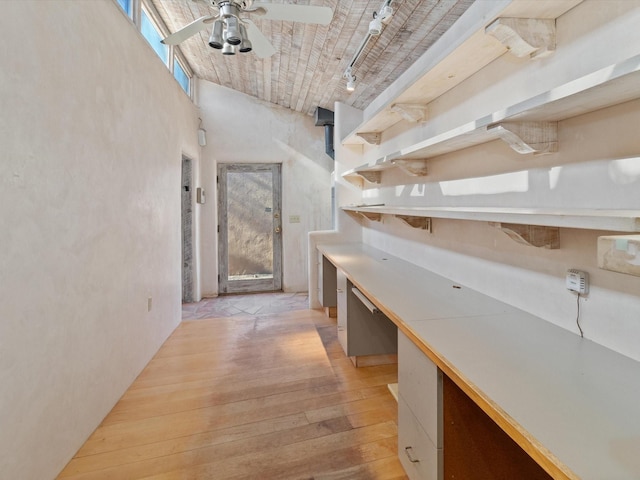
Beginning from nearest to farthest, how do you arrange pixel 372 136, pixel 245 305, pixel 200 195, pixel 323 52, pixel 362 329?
pixel 362 329, pixel 323 52, pixel 372 136, pixel 245 305, pixel 200 195

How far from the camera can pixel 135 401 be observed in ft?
7.50

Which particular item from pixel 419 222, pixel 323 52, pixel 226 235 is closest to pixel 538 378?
pixel 419 222

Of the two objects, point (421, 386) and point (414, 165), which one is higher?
point (414, 165)

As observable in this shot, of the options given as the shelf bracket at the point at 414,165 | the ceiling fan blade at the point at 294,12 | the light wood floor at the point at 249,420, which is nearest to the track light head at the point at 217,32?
the ceiling fan blade at the point at 294,12

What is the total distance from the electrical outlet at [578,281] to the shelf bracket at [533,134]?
0.49m

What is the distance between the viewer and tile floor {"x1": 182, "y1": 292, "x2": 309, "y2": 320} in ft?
13.9

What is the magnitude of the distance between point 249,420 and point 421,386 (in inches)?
48.9

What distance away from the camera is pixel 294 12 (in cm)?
188

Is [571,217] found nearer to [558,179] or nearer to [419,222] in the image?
[558,179]

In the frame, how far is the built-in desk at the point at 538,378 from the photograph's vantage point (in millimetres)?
696

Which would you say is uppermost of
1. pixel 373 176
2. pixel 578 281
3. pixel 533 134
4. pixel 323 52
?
pixel 323 52

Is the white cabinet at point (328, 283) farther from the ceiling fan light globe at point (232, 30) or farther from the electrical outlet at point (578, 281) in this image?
the electrical outlet at point (578, 281)

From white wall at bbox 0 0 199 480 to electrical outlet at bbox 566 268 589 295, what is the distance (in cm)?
224

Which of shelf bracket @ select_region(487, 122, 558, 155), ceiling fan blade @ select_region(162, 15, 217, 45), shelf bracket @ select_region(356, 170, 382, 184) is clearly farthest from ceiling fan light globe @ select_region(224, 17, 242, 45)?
shelf bracket @ select_region(356, 170, 382, 184)
